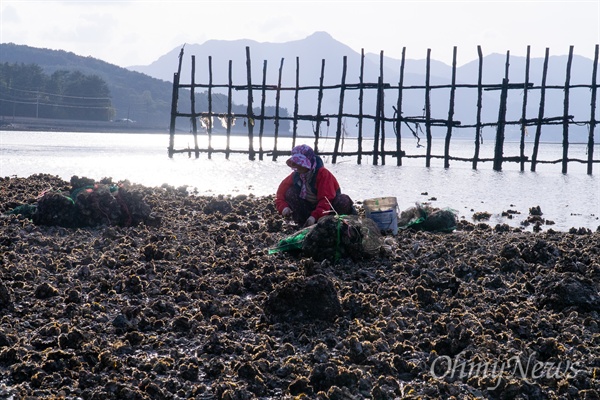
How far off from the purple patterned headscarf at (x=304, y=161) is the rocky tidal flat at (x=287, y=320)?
829 millimetres

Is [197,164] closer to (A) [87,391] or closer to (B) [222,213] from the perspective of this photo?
(B) [222,213]

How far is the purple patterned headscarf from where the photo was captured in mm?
9914

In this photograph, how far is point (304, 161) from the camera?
9.96 metres

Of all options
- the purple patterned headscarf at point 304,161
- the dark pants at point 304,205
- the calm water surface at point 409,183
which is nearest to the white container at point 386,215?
the dark pants at point 304,205

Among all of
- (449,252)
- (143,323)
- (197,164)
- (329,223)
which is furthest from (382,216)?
(197,164)

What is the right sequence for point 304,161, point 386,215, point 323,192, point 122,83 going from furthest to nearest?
point 122,83
point 386,215
point 323,192
point 304,161

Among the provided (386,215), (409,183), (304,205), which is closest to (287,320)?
(304,205)

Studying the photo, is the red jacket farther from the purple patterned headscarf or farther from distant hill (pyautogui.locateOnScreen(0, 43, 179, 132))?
distant hill (pyautogui.locateOnScreen(0, 43, 179, 132))

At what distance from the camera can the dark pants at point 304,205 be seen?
33.6ft

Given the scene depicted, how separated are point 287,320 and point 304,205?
408cm

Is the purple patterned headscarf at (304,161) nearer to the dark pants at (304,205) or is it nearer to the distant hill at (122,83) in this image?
the dark pants at (304,205)

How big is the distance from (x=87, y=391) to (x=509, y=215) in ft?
Answer: 40.3

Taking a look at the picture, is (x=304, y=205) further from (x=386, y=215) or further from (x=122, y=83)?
(x=122, y=83)

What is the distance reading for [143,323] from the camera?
6.27 metres
